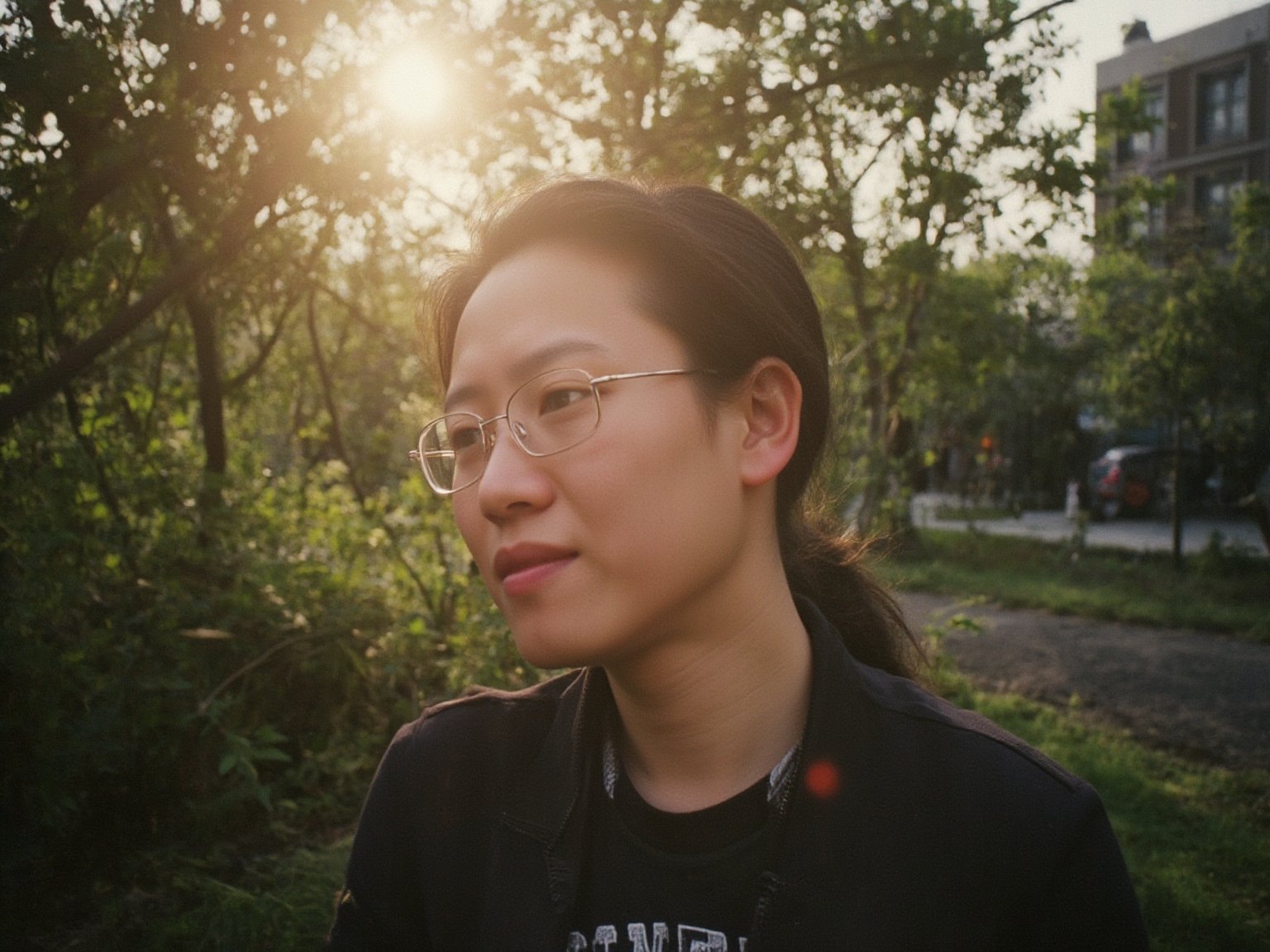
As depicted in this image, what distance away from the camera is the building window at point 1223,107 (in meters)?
28.1

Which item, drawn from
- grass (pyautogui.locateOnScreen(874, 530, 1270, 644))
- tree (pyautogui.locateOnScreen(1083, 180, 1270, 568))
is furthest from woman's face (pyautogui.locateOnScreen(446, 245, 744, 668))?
tree (pyautogui.locateOnScreen(1083, 180, 1270, 568))

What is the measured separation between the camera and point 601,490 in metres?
1.38

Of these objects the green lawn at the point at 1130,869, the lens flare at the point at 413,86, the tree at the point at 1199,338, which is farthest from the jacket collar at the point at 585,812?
the tree at the point at 1199,338

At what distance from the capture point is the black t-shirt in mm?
1389

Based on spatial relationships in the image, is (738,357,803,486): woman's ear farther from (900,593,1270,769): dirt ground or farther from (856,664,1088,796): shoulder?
(900,593,1270,769): dirt ground

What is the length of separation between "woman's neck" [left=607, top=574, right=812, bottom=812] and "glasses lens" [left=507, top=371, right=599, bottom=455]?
380 millimetres

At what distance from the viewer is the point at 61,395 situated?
3264mm

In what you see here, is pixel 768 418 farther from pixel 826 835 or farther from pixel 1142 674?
pixel 1142 674

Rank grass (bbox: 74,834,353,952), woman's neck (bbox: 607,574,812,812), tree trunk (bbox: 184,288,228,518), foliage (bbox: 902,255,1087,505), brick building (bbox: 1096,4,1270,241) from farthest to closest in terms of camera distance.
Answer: brick building (bbox: 1096,4,1270,241) → foliage (bbox: 902,255,1087,505) → tree trunk (bbox: 184,288,228,518) → grass (bbox: 74,834,353,952) → woman's neck (bbox: 607,574,812,812)

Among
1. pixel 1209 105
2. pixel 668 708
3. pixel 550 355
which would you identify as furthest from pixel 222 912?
pixel 1209 105

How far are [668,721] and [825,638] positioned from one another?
308mm

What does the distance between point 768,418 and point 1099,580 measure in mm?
10910

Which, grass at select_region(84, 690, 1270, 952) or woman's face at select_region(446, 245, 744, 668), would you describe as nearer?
woman's face at select_region(446, 245, 744, 668)

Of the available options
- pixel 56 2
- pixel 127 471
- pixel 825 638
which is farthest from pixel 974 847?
pixel 127 471
